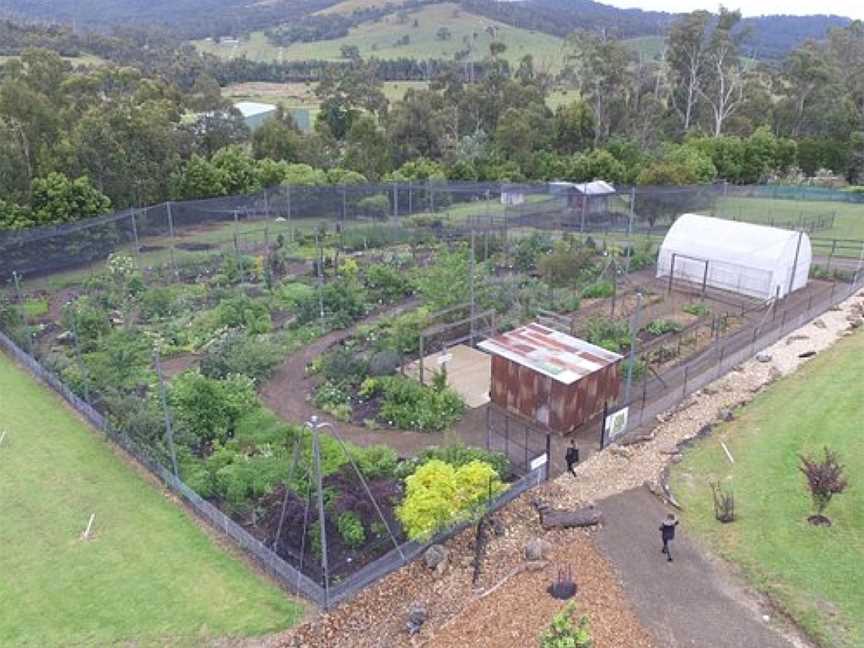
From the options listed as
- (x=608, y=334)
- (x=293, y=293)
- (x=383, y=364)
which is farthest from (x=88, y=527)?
(x=608, y=334)

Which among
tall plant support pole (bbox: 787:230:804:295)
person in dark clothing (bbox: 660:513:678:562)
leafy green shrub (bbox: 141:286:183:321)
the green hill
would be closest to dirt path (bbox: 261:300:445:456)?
person in dark clothing (bbox: 660:513:678:562)

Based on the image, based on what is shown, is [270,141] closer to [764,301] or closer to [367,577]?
[764,301]

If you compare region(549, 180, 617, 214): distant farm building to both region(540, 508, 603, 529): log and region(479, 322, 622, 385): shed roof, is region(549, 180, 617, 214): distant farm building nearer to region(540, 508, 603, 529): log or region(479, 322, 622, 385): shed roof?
region(479, 322, 622, 385): shed roof

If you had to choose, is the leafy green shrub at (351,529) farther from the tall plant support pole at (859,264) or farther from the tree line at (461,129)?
the tree line at (461,129)

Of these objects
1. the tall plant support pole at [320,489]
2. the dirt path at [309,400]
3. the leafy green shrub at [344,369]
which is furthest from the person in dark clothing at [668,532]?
the leafy green shrub at [344,369]

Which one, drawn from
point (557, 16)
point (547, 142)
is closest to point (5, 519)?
point (547, 142)

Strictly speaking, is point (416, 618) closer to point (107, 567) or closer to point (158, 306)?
point (107, 567)
